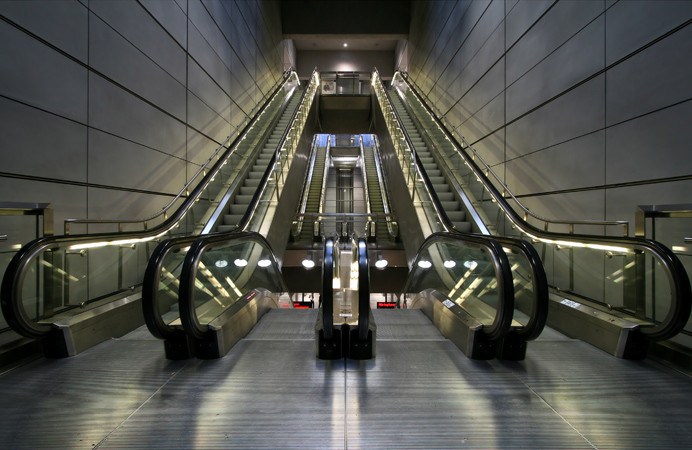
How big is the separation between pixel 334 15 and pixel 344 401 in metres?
17.1

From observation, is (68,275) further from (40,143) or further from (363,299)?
(363,299)

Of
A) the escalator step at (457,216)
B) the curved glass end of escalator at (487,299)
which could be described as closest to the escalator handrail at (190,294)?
the curved glass end of escalator at (487,299)

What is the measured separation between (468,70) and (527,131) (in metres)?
3.59

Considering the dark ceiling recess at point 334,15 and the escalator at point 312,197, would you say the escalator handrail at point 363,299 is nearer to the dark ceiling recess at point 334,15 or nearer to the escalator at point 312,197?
the escalator at point 312,197

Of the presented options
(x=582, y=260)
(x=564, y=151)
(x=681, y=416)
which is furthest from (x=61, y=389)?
(x=564, y=151)

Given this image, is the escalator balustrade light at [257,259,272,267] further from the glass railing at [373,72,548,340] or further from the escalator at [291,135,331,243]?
the escalator at [291,135,331,243]

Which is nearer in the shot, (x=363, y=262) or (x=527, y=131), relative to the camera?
(x=363, y=262)

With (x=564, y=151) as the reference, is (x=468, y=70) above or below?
above

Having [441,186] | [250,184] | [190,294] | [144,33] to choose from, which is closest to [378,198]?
[441,186]

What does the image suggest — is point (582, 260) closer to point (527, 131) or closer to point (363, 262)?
point (363, 262)

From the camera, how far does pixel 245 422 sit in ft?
5.20

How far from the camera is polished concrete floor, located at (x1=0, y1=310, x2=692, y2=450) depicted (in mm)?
1486

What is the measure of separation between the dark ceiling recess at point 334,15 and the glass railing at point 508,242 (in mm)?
4019

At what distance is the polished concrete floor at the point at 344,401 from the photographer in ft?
4.88
